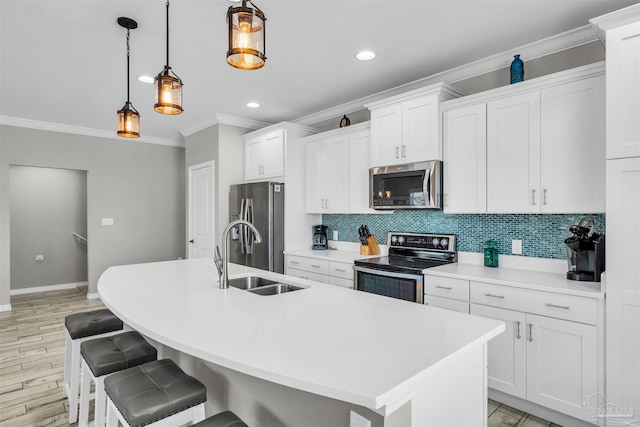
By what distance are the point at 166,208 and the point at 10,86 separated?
3050 mm

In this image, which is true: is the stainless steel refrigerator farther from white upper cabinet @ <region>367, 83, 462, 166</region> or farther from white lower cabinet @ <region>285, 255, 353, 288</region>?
white upper cabinet @ <region>367, 83, 462, 166</region>

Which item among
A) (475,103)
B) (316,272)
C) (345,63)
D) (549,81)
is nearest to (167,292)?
(316,272)

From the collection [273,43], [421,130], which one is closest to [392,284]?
[421,130]

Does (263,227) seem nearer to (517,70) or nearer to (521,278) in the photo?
(521,278)

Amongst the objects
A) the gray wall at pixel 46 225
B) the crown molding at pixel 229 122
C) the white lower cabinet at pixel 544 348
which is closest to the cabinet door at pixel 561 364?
the white lower cabinet at pixel 544 348

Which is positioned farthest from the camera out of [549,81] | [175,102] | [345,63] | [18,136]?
[18,136]

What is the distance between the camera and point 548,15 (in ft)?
7.64

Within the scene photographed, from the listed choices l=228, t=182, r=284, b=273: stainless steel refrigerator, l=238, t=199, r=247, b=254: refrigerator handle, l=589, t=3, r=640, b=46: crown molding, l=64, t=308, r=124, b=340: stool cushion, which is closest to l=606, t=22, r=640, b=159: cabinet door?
l=589, t=3, r=640, b=46: crown molding

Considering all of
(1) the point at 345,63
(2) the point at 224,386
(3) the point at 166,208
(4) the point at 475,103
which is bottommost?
(2) the point at 224,386

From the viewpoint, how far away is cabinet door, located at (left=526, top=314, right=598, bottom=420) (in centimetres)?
207

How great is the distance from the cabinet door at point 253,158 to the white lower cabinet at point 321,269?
4.11 feet


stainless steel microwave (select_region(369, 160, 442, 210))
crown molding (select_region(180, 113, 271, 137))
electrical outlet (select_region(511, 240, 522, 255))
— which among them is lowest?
electrical outlet (select_region(511, 240, 522, 255))

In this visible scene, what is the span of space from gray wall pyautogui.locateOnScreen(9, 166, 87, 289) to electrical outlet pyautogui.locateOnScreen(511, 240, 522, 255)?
680 centimetres

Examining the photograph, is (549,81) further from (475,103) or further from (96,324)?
(96,324)
